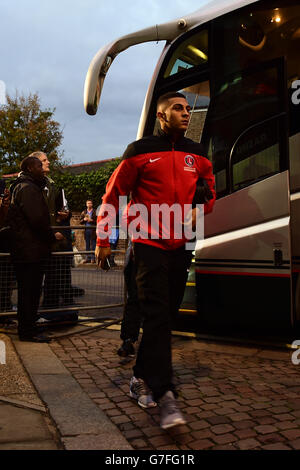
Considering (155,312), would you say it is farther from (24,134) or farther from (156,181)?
(24,134)

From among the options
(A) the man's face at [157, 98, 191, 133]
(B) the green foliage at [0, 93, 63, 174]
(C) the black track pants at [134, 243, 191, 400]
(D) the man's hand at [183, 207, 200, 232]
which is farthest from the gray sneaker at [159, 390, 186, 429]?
(B) the green foliage at [0, 93, 63, 174]

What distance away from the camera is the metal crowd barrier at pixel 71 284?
536 centimetres

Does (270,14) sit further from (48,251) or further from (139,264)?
(48,251)

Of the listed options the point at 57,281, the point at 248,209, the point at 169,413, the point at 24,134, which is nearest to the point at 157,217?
the point at 169,413

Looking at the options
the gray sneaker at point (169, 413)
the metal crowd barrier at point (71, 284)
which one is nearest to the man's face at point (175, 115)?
the gray sneaker at point (169, 413)

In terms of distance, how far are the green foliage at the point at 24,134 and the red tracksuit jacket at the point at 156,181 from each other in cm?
2467

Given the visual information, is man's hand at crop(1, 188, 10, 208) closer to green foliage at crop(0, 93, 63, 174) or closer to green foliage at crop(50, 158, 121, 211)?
green foliage at crop(50, 158, 121, 211)

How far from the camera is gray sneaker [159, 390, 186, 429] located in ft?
8.42

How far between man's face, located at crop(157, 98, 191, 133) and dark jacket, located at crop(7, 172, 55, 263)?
6.92 ft

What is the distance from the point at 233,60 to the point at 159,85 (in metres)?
0.84

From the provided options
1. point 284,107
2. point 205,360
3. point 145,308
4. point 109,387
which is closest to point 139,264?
point 145,308

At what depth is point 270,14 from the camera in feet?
14.1

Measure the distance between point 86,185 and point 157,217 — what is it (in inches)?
810
